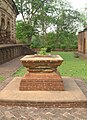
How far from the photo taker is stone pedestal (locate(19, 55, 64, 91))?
6371 millimetres

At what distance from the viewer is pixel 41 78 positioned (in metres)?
6.44

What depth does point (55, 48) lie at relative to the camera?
3766cm

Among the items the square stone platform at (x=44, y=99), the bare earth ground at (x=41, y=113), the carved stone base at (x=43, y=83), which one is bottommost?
the bare earth ground at (x=41, y=113)

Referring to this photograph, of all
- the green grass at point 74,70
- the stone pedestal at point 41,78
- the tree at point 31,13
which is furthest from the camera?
the tree at point 31,13

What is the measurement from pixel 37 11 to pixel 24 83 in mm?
30530

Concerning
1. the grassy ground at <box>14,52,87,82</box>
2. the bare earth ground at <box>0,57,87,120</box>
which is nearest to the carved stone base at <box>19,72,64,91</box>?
the bare earth ground at <box>0,57,87,120</box>

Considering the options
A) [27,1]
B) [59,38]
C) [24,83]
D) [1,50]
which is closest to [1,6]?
[1,50]

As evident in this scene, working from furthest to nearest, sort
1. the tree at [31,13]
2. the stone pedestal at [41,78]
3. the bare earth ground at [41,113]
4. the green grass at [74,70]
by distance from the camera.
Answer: the tree at [31,13] → the green grass at [74,70] → the stone pedestal at [41,78] → the bare earth ground at [41,113]

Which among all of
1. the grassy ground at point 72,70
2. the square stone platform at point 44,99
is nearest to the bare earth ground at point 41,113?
the square stone platform at point 44,99

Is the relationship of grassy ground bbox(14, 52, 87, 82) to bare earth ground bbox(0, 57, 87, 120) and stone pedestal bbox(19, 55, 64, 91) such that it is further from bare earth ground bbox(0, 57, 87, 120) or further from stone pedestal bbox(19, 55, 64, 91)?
bare earth ground bbox(0, 57, 87, 120)

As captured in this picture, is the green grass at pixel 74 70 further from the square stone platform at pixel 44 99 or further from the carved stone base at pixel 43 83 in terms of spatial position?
the square stone platform at pixel 44 99

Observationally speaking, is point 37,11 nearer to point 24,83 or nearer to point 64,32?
point 64,32

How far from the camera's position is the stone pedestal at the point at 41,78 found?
6.37 meters

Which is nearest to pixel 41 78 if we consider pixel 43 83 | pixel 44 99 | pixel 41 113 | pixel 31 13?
pixel 43 83
